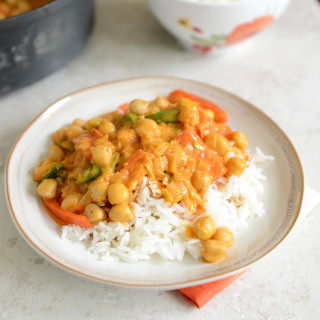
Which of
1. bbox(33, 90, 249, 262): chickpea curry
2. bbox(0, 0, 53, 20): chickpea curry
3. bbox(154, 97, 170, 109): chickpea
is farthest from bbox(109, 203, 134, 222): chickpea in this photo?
bbox(0, 0, 53, 20): chickpea curry

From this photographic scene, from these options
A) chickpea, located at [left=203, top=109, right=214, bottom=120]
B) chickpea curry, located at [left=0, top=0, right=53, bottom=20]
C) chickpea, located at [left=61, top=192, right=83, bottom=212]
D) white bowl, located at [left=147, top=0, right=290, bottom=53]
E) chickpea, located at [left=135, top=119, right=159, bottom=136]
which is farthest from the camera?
chickpea curry, located at [left=0, top=0, right=53, bottom=20]

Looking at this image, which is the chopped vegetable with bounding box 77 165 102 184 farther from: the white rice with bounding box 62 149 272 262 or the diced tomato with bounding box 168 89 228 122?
the diced tomato with bounding box 168 89 228 122

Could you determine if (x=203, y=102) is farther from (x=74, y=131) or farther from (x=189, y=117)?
(x=74, y=131)

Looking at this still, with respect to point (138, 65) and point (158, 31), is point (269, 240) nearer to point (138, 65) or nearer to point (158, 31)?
point (138, 65)

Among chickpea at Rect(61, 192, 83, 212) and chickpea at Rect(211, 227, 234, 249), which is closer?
chickpea at Rect(211, 227, 234, 249)

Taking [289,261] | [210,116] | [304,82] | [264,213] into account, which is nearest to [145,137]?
[210,116]

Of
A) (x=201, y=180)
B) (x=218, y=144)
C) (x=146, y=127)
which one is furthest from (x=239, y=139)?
(x=146, y=127)
